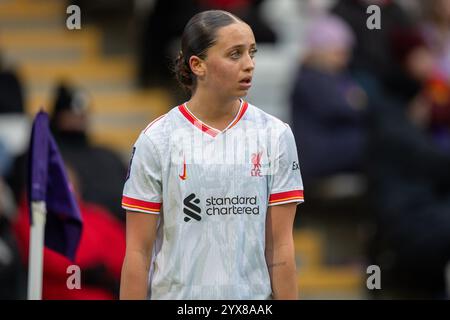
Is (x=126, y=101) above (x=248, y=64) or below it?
above

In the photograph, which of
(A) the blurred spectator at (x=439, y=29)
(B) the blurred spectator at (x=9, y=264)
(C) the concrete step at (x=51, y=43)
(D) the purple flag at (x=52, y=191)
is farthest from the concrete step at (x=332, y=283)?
(D) the purple flag at (x=52, y=191)

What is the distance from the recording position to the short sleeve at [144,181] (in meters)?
4.68

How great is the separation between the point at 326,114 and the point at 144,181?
518cm

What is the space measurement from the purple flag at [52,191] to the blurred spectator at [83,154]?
2731mm

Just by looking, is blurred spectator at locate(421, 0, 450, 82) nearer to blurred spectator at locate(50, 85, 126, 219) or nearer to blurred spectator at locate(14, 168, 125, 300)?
blurred spectator at locate(50, 85, 126, 219)

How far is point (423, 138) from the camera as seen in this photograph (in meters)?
8.96

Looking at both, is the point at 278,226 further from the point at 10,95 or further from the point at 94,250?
the point at 10,95

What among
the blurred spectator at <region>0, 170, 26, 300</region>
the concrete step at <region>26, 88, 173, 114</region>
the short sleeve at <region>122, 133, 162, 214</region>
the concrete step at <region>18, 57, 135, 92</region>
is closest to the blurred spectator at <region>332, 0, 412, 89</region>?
the concrete step at <region>26, 88, 173, 114</region>

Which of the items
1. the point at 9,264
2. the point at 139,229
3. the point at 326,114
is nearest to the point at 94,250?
the point at 9,264

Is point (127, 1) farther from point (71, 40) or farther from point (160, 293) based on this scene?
point (160, 293)

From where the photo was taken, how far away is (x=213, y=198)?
4676 mm

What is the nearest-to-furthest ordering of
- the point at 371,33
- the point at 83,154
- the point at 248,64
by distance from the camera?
1. the point at 248,64
2. the point at 83,154
3. the point at 371,33

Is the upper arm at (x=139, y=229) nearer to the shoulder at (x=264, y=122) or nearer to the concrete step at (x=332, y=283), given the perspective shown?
the shoulder at (x=264, y=122)
